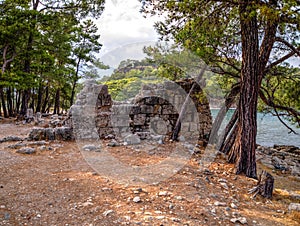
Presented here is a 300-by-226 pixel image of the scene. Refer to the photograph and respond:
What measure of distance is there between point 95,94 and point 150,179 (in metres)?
5.16

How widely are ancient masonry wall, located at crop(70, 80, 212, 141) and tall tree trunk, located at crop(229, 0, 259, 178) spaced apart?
2906 mm

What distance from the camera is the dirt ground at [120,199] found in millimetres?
3041

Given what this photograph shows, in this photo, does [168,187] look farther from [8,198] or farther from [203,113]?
[203,113]

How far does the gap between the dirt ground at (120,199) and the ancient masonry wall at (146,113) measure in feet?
9.33

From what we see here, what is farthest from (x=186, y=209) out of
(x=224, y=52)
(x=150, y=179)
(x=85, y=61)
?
(x=85, y=61)

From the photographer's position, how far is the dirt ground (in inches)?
120

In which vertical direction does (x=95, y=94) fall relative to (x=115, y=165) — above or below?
above

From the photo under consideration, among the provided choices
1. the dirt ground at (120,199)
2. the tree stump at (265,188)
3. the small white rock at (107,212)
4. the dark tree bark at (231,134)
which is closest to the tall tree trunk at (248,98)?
the dirt ground at (120,199)

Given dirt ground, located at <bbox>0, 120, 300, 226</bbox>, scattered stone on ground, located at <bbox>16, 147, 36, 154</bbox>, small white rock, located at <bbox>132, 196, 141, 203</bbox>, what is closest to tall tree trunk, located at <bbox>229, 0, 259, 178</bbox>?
dirt ground, located at <bbox>0, 120, 300, 226</bbox>

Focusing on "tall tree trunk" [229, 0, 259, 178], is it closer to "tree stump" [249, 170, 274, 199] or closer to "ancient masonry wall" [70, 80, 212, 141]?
"tree stump" [249, 170, 274, 199]

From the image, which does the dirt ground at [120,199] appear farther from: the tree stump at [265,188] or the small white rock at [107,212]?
the tree stump at [265,188]

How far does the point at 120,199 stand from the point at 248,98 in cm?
371

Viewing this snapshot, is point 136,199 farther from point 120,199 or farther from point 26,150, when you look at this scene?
point 26,150

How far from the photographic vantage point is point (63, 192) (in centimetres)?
372
